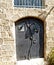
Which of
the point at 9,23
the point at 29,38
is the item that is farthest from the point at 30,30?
the point at 9,23

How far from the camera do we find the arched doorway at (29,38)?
580cm

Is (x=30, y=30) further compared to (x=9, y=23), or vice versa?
(x=30, y=30)

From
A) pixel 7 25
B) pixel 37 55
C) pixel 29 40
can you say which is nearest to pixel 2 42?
pixel 7 25

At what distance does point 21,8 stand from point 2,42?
120 centimetres

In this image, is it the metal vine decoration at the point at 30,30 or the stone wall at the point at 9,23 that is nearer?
the stone wall at the point at 9,23

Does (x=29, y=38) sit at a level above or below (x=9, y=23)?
below

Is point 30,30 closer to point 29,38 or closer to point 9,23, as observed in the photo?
point 29,38

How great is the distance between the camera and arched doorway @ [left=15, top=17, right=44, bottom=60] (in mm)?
5805

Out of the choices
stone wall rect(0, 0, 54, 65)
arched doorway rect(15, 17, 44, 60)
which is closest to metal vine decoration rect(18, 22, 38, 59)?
arched doorway rect(15, 17, 44, 60)

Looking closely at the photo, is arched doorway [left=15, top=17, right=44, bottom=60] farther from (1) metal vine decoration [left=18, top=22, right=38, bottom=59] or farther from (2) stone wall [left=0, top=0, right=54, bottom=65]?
(2) stone wall [left=0, top=0, right=54, bottom=65]

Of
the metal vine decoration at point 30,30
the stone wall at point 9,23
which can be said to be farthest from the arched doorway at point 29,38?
the stone wall at point 9,23

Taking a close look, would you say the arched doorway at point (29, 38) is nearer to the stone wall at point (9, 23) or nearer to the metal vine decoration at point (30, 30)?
the metal vine decoration at point (30, 30)

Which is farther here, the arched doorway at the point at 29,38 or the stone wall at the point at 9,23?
the arched doorway at the point at 29,38

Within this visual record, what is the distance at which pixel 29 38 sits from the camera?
5.89 m
